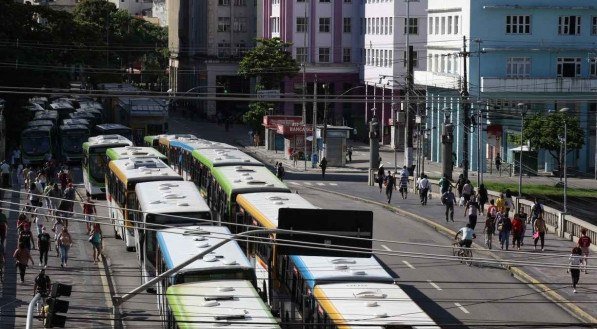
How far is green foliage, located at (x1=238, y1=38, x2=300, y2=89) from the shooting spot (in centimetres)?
10206

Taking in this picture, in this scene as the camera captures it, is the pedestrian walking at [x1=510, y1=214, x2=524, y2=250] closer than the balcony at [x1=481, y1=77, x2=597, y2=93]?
Yes

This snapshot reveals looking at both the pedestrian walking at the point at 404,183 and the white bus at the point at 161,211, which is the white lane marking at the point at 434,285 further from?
the pedestrian walking at the point at 404,183

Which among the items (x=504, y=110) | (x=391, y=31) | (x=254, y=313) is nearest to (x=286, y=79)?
(x=391, y=31)

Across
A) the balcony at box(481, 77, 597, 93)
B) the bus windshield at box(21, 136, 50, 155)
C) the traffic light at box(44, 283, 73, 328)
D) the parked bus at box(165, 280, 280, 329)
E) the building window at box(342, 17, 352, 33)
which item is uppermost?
the building window at box(342, 17, 352, 33)

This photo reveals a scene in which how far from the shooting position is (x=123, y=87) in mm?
102562

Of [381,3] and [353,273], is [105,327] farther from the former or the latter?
[381,3]

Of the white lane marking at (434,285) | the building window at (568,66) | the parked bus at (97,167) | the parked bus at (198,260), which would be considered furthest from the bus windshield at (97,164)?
the building window at (568,66)

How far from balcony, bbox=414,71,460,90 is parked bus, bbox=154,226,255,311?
49073mm

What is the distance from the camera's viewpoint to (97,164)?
57.5 meters

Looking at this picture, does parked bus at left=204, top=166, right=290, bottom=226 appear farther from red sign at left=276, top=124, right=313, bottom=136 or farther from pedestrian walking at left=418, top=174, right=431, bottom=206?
red sign at left=276, top=124, right=313, bottom=136

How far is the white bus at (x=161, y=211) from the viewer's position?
35.2m

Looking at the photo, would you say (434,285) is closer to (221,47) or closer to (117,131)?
(117,131)

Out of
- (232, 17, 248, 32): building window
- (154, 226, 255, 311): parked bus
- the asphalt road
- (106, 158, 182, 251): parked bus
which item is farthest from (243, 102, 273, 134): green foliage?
(154, 226, 255, 311): parked bus

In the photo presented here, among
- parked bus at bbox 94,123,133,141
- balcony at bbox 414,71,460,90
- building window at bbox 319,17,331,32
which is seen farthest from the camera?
building window at bbox 319,17,331,32
